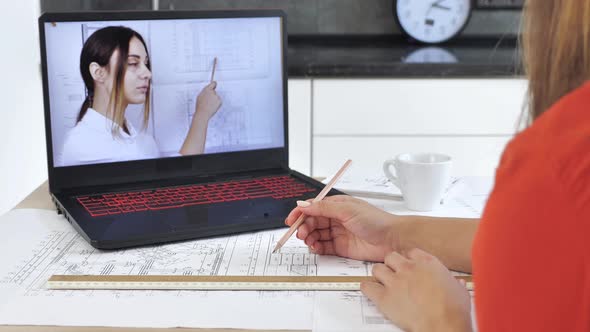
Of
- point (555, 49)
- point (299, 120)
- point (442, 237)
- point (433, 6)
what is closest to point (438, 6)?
point (433, 6)

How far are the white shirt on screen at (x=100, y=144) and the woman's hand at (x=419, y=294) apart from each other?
0.54 meters

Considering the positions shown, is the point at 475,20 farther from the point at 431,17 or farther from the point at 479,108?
the point at 479,108

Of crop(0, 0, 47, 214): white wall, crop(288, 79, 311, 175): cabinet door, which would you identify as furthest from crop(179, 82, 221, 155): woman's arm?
crop(0, 0, 47, 214): white wall

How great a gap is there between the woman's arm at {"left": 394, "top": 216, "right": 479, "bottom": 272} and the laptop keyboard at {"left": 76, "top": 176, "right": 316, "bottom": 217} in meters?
0.25

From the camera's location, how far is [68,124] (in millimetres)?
1325

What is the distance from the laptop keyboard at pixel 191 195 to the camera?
1272mm

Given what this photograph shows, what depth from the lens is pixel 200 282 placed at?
100 cm

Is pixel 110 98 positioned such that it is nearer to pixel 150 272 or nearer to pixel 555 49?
pixel 150 272

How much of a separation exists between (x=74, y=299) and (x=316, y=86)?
4.95ft

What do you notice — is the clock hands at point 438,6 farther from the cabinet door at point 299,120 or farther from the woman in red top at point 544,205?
the woman in red top at point 544,205

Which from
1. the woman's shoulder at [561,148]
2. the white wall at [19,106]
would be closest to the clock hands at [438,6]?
the white wall at [19,106]

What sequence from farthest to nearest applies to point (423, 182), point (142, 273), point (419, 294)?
point (423, 182) < point (142, 273) < point (419, 294)

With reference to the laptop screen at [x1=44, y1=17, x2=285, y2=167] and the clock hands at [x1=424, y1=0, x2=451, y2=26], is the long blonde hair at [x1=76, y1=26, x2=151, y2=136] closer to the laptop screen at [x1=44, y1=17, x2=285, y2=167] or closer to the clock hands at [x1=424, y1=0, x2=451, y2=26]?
the laptop screen at [x1=44, y1=17, x2=285, y2=167]

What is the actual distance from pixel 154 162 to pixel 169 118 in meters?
0.08
